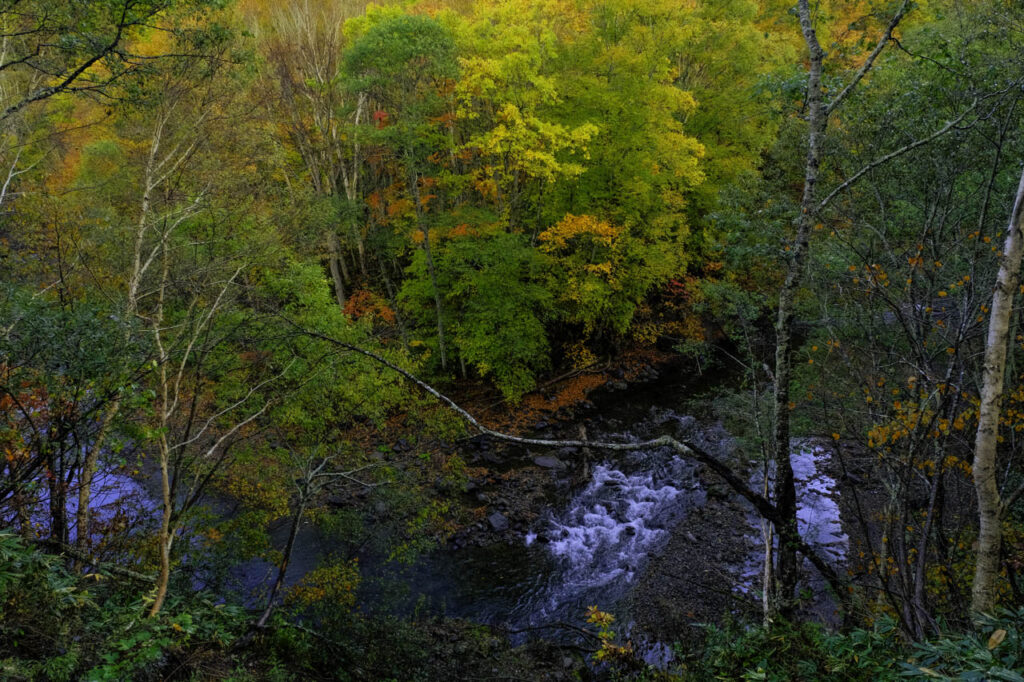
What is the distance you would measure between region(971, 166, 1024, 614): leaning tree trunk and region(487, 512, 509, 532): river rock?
1039 centimetres

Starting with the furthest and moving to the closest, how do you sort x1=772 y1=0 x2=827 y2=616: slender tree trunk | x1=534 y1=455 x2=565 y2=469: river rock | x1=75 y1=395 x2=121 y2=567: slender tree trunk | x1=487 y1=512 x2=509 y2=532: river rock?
1. x1=534 y1=455 x2=565 y2=469: river rock
2. x1=487 y1=512 x2=509 y2=532: river rock
3. x1=75 y1=395 x2=121 y2=567: slender tree trunk
4. x1=772 y1=0 x2=827 y2=616: slender tree trunk

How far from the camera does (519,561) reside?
12602 mm

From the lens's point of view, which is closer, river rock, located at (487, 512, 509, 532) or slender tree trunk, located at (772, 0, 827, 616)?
slender tree trunk, located at (772, 0, 827, 616)

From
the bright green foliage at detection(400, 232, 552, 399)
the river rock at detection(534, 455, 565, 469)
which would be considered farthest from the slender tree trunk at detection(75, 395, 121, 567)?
the river rock at detection(534, 455, 565, 469)

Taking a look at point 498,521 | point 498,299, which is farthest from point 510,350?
point 498,521

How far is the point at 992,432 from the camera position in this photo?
179 inches

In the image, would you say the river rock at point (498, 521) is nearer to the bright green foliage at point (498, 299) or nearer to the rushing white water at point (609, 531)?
the rushing white water at point (609, 531)

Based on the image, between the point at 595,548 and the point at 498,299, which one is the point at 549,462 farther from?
the point at 498,299

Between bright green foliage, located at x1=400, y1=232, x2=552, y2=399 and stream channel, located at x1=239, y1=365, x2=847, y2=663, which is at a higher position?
bright green foliage, located at x1=400, y1=232, x2=552, y2=399

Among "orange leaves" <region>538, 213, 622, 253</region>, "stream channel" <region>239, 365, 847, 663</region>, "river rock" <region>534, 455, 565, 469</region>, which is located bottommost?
"stream channel" <region>239, 365, 847, 663</region>

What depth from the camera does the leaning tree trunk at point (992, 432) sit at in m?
4.45

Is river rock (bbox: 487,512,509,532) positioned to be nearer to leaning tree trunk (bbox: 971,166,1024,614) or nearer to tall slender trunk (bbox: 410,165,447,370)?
tall slender trunk (bbox: 410,165,447,370)

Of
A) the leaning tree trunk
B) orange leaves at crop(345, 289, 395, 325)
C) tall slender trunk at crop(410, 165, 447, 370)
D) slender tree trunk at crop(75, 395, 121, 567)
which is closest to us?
the leaning tree trunk

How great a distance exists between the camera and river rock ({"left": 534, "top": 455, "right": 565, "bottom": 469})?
16.2 meters
